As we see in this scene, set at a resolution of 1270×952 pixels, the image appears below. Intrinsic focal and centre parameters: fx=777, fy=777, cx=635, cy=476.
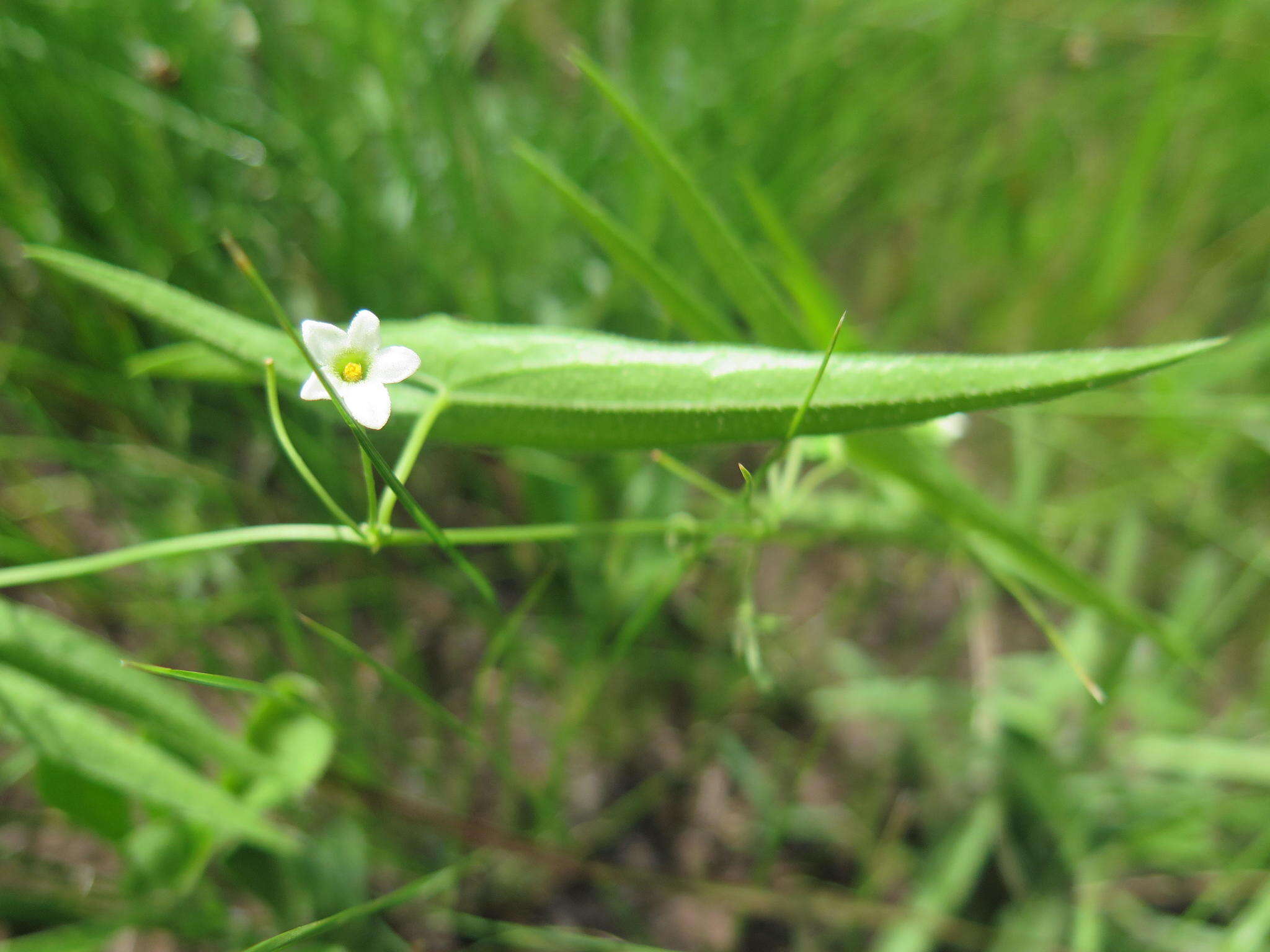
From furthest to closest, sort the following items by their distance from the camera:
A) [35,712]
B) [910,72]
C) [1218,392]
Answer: [1218,392] → [910,72] → [35,712]

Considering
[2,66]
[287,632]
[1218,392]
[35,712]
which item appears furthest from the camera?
[1218,392]

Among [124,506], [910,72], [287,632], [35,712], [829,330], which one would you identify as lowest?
[35,712]

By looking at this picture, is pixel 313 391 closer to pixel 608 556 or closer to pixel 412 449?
pixel 412 449

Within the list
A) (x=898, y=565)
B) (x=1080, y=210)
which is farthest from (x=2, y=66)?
(x=1080, y=210)

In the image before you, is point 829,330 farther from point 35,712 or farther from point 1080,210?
point 1080,210

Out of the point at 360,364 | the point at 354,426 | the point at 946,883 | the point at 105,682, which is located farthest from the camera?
the point at 946,883

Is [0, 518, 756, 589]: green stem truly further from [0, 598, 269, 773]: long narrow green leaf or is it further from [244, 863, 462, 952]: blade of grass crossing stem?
[244, 863, 462, 952]: blade of grass crossing stem

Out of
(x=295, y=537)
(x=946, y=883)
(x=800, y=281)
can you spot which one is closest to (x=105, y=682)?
(x=295, y=537)

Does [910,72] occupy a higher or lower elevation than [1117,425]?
higher
